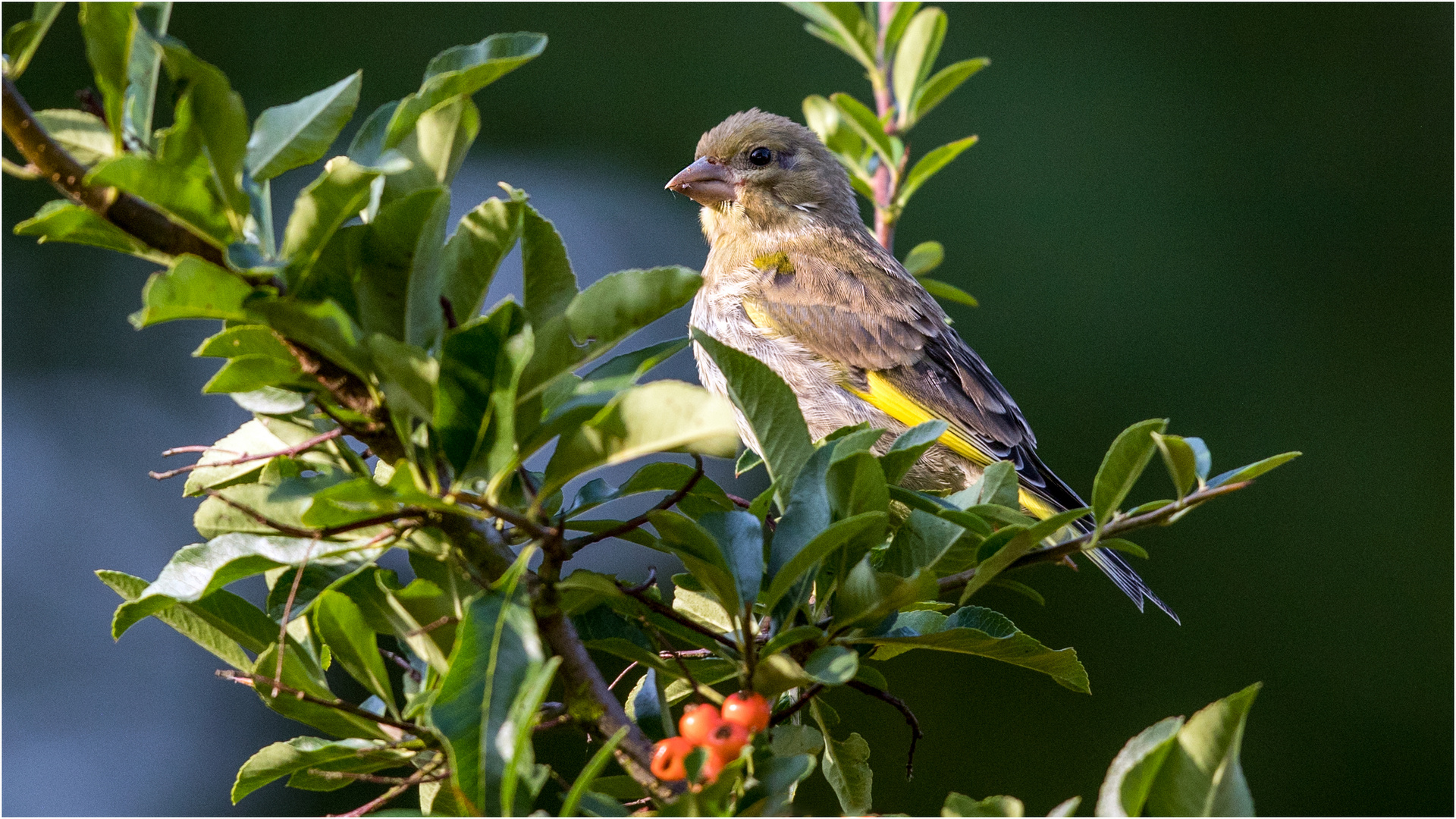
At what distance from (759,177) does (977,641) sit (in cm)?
267

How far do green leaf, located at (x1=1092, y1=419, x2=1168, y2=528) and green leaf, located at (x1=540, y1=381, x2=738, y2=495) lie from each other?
0.51 meters

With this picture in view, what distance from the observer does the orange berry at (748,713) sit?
1.38m

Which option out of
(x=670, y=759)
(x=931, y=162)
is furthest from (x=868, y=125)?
(x=670, y=759)

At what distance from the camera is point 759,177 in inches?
158

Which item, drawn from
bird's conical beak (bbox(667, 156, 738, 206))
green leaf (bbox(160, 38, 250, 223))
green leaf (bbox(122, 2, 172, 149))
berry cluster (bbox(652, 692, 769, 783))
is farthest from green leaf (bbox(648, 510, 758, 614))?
bird's conical beak (bbox(667, 156, 738, 206))

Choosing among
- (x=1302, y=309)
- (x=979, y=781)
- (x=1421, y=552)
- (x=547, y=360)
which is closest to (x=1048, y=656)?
(x=547, y=360)

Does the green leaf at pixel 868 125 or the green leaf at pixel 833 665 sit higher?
the green leaf at pixel 868 125

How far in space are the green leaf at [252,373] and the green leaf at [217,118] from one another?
0.45ft

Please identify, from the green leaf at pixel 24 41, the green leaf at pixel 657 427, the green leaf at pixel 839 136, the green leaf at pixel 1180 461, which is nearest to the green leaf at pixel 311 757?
the green leaf at pixel 657 427

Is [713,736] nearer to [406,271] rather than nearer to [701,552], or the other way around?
[701,552]

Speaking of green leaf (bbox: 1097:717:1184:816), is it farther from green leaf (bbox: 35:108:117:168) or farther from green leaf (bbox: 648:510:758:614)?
green leaf (bbox: 35:108:117:168)

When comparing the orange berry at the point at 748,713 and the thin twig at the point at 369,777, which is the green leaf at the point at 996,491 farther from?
the thin twig at the point at 369,777

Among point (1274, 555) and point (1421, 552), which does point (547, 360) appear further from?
point (1421, 552)

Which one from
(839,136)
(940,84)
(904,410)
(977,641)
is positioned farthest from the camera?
(904,410)
